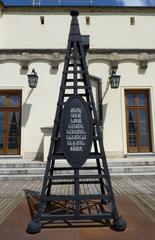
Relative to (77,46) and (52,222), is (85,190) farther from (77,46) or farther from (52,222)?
(77,46)

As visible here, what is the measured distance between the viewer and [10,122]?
1083 cm

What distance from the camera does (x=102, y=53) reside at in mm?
11125

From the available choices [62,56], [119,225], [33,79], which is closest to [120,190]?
[119,225]

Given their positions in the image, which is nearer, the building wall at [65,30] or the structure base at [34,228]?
the structure base at [34,228]

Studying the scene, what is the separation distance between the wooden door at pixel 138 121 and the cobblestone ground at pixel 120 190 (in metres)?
3.14

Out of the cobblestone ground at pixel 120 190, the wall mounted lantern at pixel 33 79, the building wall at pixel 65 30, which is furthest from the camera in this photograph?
the building wall at pixel 65 30

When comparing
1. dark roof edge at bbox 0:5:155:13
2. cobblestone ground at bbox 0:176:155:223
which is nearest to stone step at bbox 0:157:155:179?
cobblestone ground at bbox 0:176:155:223

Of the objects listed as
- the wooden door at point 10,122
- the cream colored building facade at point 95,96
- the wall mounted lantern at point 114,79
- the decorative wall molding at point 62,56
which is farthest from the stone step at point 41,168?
the decorative wall molding at point 62,56

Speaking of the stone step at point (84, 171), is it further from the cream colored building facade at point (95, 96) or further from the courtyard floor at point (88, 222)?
the cream colored building facade at point (95, 96)

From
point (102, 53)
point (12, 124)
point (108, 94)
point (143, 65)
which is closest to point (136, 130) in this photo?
point (108, 94)

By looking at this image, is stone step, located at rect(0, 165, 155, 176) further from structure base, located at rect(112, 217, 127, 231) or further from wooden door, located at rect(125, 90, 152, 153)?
structure base, located at rect(112, 217, 127, 231)

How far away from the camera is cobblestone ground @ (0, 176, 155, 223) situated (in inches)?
186

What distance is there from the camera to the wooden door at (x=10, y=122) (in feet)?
35.1

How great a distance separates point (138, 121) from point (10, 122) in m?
5.43
